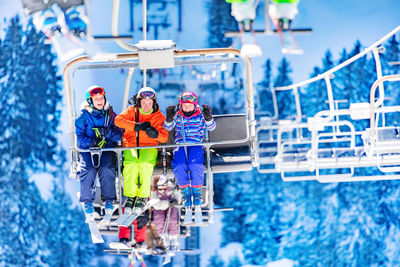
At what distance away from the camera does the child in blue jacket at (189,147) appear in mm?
4574

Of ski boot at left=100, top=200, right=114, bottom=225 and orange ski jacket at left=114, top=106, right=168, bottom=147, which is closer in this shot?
ski boot at left=100, top=200, right=114, bottom=225

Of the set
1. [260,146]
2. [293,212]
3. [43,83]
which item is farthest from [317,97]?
[43,83]

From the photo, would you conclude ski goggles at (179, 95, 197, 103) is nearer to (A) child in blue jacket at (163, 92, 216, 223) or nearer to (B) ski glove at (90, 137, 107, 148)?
(A) child in blue jacket at (163, 92, 216, 223)

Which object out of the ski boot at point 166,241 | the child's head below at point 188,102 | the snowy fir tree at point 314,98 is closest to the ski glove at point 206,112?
the child's head below at point 188,102

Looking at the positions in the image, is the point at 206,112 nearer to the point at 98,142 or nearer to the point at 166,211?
the point at 98,142

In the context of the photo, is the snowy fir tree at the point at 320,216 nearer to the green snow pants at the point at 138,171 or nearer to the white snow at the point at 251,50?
the green snow pants at the point at 138,171

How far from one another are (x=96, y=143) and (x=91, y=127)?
5.5 inches

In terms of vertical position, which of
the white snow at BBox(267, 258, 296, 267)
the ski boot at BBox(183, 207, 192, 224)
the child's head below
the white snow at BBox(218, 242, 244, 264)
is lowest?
the white snow at BBox(267, 258, 296, 267)

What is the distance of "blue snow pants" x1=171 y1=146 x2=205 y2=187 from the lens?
4.57 meters

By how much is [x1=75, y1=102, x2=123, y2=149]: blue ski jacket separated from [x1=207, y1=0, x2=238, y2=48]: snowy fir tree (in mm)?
3404

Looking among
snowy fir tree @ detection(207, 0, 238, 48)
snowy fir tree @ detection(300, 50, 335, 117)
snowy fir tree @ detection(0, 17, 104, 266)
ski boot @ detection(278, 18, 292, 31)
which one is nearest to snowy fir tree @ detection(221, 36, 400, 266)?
snowy fir tree @ detection(300, 50, 335, 117)

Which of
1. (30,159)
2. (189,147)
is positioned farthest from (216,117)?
(30,159)

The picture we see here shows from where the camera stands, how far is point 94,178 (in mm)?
4527

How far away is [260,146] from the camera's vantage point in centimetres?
795
